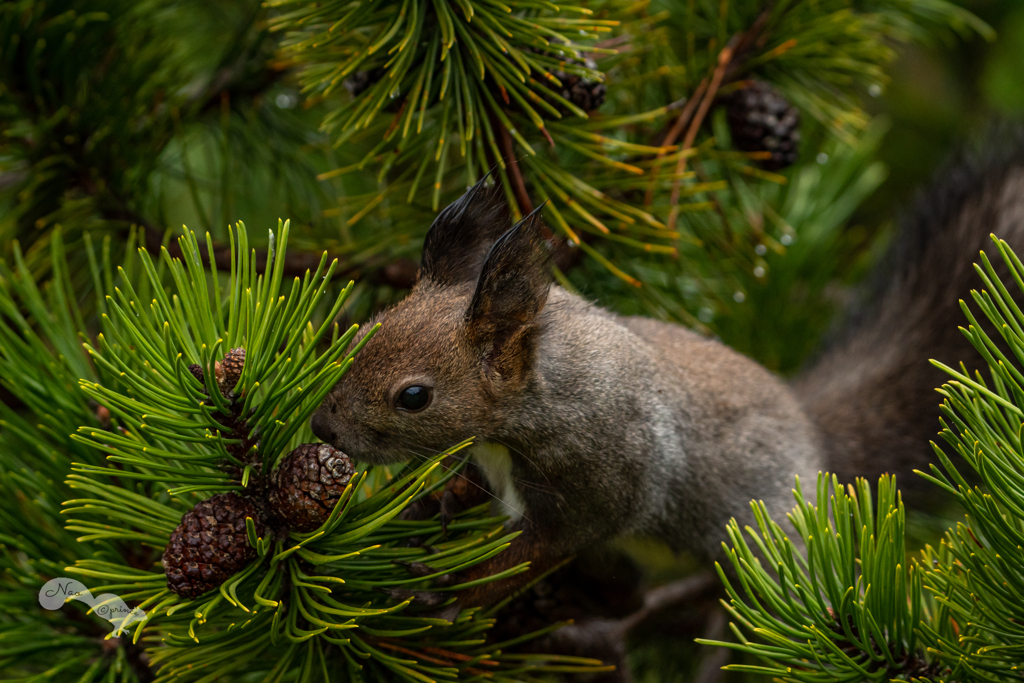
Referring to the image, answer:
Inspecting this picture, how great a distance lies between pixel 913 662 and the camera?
1.12m

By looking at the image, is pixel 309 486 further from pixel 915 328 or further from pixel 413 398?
pixel 915 328

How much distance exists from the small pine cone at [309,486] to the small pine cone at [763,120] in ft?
4.05

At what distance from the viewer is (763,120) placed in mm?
1814

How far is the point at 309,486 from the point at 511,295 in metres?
0.51

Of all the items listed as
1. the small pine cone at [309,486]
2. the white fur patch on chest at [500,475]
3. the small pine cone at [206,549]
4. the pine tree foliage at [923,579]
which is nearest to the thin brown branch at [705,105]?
the white fur patch on chest at [500,475]

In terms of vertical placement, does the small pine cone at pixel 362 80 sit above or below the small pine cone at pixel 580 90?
below

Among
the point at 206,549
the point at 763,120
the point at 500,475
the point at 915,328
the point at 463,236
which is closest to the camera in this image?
the point at 206,549

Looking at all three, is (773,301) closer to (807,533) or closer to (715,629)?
(715,629)

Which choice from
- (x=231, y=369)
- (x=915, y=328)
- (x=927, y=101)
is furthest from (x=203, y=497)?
(x=927, y=101)

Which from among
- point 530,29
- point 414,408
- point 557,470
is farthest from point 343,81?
point 557,470

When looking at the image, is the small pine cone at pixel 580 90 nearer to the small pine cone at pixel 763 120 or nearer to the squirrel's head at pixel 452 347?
the squirrel's head at pixel 452 347

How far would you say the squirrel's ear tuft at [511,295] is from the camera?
1.33 meters

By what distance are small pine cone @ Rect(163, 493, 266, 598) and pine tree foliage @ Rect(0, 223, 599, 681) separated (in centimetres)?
2

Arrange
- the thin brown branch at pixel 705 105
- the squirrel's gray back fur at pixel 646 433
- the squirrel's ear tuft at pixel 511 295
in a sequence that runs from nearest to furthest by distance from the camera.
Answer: the squirrel's ear tuft at pixel 511 295, the squirrel's gray back fur at pixel 646 433, the thin brown branch at pixel 705 105
